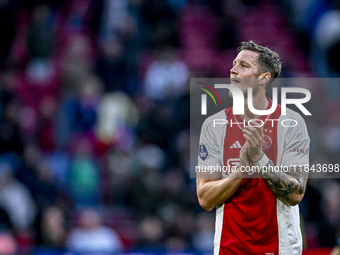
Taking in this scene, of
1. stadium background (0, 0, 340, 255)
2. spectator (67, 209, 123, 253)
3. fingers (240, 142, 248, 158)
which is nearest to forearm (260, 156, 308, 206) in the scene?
fingers (240, 142, 248, 158)

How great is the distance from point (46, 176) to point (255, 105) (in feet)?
16.8

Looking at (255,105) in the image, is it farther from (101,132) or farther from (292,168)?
(101,132)

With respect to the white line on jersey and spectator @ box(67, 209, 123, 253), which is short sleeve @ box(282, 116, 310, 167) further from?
spectator @ box(67, 209, 123, 253)

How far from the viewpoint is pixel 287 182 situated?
2566 mm

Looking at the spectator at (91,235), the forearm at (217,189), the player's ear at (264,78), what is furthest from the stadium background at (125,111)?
the player's ear at (264,78)

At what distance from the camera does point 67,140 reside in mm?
7746

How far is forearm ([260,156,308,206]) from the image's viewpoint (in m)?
2.56

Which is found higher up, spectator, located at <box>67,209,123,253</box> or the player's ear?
the player's ear

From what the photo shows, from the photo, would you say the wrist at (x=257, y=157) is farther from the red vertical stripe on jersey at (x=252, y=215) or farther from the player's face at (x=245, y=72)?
the player's face at (x=245, y=72)

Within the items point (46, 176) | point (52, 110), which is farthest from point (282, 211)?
point (52, 110)

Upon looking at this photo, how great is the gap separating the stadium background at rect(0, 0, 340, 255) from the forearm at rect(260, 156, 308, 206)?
3119 mm

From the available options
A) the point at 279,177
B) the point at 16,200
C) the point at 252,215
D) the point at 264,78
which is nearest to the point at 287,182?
the point at 279,177

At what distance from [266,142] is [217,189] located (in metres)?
0.44

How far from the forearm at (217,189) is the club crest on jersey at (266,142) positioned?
0.88 ft
